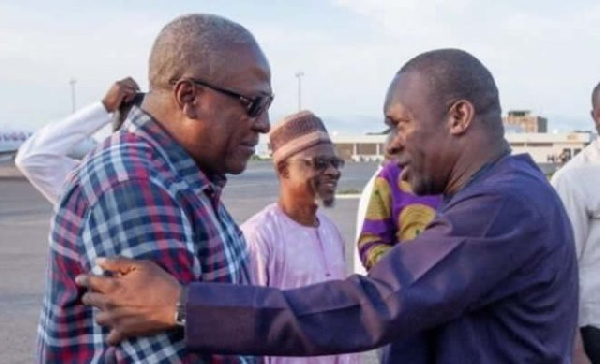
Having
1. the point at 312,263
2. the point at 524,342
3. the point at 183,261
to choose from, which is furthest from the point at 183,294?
the point at 312,263

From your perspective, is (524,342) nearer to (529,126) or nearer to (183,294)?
(183,294)

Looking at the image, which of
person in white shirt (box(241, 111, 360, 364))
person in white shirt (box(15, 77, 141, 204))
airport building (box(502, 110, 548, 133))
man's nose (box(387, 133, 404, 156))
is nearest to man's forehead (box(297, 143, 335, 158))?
person in white shirt (box(241, 111, 360, 364))

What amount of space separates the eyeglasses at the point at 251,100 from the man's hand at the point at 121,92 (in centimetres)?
141

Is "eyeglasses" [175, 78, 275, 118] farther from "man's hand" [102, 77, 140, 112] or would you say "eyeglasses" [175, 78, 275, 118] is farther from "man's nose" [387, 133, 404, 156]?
"man's hand" [102, 77, 140, 112]

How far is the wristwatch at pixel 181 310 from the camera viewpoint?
1.81 meters

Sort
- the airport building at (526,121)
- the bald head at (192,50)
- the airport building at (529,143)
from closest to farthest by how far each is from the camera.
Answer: the bald head at (192,50), the airport building at (529,143), the airport building at (526,121)

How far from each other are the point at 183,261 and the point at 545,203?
2.70 ft

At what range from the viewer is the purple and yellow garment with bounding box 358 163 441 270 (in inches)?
171

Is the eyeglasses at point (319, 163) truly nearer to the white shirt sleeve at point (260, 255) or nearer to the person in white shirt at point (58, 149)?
the white shirt sleeve at point (260, 255)

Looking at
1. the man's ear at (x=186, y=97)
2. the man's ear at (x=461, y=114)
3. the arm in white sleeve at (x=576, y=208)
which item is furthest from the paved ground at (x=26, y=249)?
the man's ear at (x=186, y=97)

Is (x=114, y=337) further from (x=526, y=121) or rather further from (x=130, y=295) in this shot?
(x=526, y=121)

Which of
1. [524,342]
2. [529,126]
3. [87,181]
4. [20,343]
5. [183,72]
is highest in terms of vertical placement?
[183,72]

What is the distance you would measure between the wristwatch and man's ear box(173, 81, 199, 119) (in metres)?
0.41

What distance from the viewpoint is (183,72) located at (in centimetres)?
196
